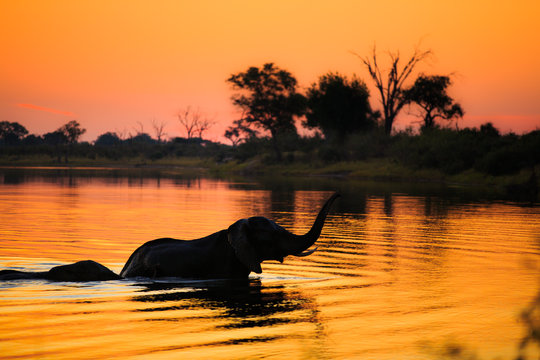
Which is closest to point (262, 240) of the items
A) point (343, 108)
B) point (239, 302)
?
point (239, 302)

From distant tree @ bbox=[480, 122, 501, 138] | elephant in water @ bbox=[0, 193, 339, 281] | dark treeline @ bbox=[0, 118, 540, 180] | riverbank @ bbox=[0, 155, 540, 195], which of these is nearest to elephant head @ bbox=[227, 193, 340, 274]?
elephant in water @ bbox=[0, 193, 339, 281]

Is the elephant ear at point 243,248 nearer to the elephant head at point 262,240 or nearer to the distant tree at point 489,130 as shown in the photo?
the elephant head at point 262,240

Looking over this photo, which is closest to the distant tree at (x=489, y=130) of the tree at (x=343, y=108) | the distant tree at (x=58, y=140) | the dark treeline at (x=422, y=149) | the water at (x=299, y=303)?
the dark treeline at (x=422, y=149)

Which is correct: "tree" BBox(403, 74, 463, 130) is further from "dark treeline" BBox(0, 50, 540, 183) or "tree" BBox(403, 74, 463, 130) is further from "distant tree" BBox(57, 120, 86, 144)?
"distant tree" BBox(57, 120, 86, 144)

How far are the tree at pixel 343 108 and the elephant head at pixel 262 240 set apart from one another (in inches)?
3202

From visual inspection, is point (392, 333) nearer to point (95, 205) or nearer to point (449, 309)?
point (449, 309)

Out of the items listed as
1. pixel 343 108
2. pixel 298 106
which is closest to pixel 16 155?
pixel 298 106

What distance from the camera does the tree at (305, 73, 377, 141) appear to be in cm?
9056

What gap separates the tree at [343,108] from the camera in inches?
3565

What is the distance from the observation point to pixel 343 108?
90312 millimetres

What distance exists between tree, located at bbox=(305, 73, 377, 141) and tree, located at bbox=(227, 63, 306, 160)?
15.5 metres

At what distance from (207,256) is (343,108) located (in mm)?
81543

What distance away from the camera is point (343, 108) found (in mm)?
90312

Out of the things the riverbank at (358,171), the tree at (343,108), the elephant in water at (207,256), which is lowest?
the elephant in water at (207,256)
